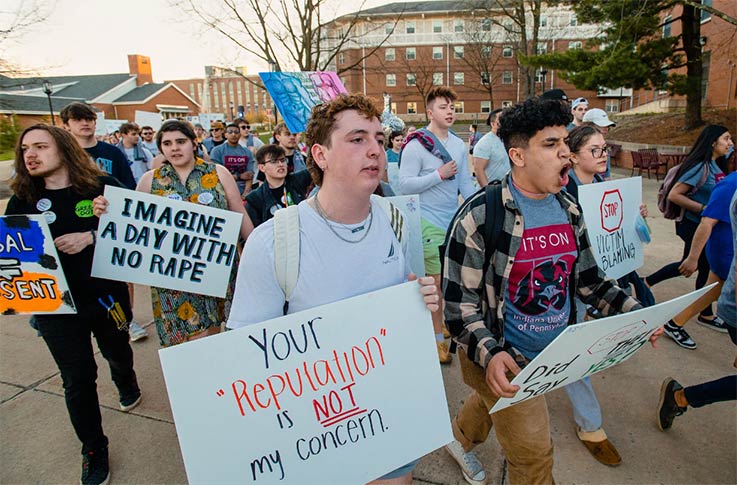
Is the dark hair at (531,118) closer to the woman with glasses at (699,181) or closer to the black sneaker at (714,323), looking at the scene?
the woman with glasses at (699,181)

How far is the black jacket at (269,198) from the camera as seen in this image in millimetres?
3959

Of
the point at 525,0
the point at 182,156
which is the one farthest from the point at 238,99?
the point at 182,156

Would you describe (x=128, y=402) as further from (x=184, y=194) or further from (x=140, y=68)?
(x=140, y=68)

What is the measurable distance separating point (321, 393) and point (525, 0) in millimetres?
23293

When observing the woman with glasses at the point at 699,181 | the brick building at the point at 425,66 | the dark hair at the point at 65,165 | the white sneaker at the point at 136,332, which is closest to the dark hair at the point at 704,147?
the woman with glasses at the point at 699,181

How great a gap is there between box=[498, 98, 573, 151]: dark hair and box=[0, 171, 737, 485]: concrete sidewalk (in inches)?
52.1

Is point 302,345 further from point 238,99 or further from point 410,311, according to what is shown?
point 238,99

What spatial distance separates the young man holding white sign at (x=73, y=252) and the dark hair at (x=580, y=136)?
3275 mm

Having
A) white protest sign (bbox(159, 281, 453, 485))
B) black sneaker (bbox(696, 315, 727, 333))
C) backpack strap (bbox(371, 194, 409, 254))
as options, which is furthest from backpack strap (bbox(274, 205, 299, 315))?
black sneaker (bbox(696, 315, 727, 333))

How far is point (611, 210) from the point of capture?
3213mm

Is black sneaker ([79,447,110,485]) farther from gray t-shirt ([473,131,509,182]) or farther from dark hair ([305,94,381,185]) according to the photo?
gray t-shirt ([473,131,509,182])

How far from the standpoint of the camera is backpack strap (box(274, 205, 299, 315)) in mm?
1566

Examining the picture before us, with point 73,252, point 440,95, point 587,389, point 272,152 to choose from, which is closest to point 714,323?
point 587,389

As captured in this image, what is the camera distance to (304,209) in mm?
1678
